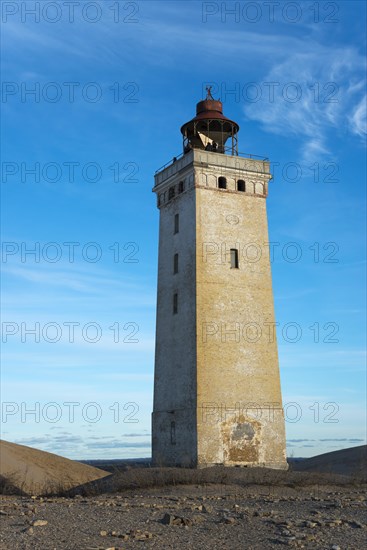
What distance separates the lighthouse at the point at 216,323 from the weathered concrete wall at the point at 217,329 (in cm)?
5

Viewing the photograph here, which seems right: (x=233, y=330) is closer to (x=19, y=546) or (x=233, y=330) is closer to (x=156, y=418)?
(x=156, y=418)

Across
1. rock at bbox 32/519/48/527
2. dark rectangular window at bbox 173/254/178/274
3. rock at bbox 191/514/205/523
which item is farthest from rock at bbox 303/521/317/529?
dark rectangular window at bbox 173/254/178/274

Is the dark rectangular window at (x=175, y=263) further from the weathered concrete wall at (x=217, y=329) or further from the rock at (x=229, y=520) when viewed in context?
the rock at (x=229, y=520)

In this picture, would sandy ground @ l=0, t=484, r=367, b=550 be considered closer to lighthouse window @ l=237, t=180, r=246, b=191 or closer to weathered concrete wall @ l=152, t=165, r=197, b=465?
weathered concrete wall @ l=152, t=165, r=197, b=465

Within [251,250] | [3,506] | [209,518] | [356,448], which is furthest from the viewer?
[356,448]

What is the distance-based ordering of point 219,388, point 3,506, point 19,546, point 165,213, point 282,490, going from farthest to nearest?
point 165,213, point 219,388, point 282,490, point 3,506, point 19,546

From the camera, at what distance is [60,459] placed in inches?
1400

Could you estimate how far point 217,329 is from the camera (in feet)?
98.8

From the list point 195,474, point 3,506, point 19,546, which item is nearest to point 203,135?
point 195,474

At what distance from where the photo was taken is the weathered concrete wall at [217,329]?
96.2 ft

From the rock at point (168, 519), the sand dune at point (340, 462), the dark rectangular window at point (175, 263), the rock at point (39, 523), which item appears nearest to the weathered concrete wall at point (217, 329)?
the dark rectangular window at point (175, 263)

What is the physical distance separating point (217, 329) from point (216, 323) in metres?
0.28

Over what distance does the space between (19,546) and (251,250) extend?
74.0 ft

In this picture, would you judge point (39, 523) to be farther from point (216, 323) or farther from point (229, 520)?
point (216, 323)
